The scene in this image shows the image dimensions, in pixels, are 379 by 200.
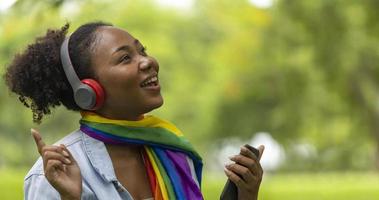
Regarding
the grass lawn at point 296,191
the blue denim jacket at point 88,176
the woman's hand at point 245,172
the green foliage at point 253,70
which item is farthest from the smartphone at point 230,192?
the grass lawn at point 296,191

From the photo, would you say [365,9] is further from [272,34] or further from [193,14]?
[193,14]

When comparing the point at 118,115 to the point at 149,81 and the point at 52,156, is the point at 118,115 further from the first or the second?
the point at 52,156

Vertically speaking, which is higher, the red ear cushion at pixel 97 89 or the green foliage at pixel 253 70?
the green foliage at pixel 253 70

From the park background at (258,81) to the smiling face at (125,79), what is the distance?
4.61 m

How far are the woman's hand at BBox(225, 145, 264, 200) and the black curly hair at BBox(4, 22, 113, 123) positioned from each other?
50 centimetres

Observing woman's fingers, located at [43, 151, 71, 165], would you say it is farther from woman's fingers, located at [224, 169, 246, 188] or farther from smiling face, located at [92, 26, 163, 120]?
woman's fingers, located at [224, 169, 246, 188]

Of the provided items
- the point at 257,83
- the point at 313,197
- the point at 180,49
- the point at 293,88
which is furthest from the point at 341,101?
the point at 180,49

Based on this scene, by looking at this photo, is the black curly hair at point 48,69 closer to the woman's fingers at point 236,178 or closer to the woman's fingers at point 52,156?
the woman's fingers at point 52,156

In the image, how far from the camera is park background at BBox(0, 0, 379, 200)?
14156mm

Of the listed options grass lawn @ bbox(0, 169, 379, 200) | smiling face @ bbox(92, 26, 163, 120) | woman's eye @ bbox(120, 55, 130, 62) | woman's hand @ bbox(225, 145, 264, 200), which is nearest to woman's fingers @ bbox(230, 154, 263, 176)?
woman's hand @ bbox(225, 145, 264, 200)

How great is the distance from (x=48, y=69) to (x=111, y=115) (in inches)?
9.4

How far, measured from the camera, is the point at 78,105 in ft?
9.05

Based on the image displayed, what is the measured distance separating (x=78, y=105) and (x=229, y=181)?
0.51 meters

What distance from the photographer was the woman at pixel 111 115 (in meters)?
2.68
